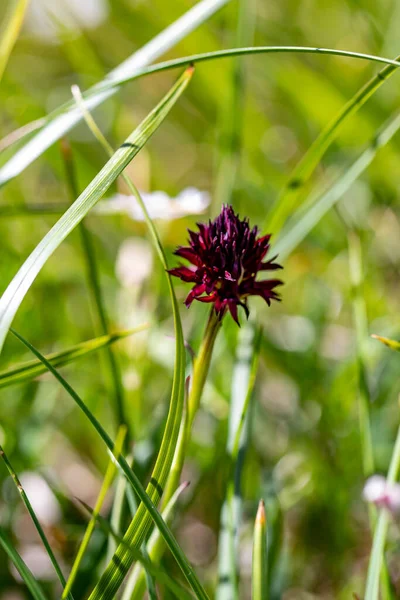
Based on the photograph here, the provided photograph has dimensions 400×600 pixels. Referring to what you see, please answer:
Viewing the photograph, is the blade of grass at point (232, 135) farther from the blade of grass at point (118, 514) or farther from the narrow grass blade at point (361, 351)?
the blade of grass at point (118, 514)

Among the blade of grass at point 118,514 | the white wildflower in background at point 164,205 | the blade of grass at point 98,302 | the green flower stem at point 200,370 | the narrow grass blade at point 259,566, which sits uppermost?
the white wildflower in background at point 164,205

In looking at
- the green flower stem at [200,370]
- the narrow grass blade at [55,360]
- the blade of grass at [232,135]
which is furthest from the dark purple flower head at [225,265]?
the blade of grass at [232,135]

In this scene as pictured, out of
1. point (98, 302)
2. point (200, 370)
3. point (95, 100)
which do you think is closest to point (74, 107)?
point (95, 100)

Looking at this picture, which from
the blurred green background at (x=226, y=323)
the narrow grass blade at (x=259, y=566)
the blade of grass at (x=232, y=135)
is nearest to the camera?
the narrow grass blade at (x=259, y=566)

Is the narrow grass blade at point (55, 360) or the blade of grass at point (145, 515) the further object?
the narrow grass blade at point (55, 360)

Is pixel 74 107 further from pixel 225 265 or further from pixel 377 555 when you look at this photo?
pixel 377 555

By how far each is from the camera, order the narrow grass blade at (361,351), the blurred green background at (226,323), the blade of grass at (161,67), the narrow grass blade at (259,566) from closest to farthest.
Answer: the narrow grass blade at (259,566) → the blade of grass at (161,67) → the narrow grass blade at (361,351) → the blurred green background at (226,323)

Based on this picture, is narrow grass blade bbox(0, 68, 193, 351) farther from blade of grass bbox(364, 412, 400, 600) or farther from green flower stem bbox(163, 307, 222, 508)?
blade of grass bbox(364, 412, 400, 600)
